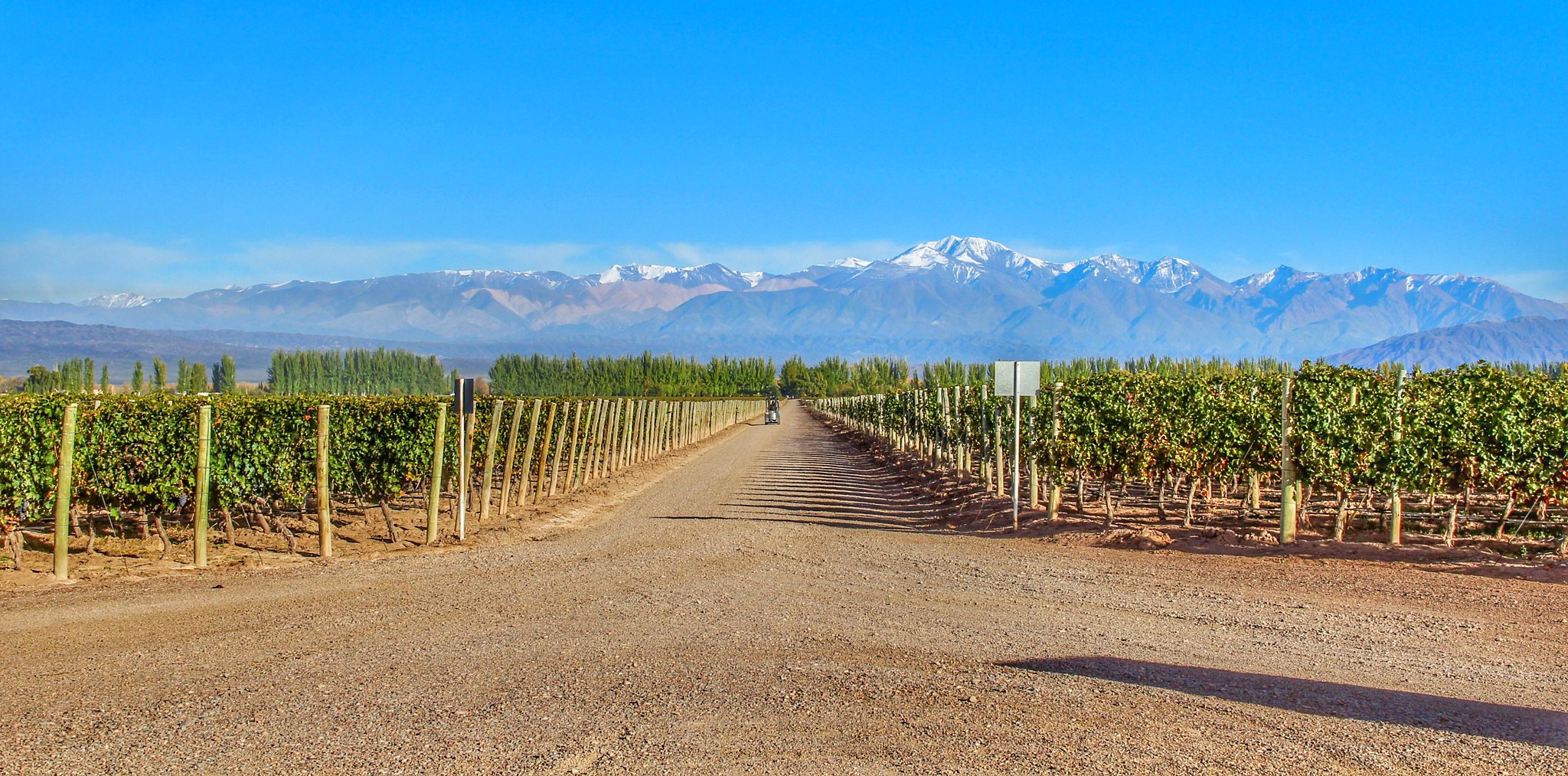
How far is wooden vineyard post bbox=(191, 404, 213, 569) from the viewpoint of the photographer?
12.2 metres

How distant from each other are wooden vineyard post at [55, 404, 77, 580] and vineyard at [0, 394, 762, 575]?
1cm

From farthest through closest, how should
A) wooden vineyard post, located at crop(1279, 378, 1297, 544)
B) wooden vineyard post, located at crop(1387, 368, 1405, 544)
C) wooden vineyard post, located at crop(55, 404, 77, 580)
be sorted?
wooden vineyard post, located at crop(1279, 378, 1297, 544) → wooden vineyard post, located at crop(1387, 368, 1405, 544) → wooden vineyard post, located at crop(55, 404, 77, 580)

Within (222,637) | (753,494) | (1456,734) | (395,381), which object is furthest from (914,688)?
(395,381)

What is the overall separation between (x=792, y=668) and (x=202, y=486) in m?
8.17

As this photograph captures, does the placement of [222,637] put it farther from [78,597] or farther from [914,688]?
[914,688]

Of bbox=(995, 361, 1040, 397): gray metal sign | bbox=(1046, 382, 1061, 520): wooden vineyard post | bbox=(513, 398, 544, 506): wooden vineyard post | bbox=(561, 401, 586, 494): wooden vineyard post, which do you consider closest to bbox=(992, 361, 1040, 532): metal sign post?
bbox=(995, 361, 1040, 397): gray metal sign

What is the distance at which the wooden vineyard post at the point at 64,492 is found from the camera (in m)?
11.1

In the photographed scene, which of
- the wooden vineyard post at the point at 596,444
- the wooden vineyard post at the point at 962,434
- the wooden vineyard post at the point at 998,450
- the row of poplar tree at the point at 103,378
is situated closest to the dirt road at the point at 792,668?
the wooden vineyard post at the point at 998,450

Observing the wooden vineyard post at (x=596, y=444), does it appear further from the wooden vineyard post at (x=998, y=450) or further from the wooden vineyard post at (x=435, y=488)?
the wooden vineyard post at (x=435, y=488)

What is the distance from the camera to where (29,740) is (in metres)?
5.89

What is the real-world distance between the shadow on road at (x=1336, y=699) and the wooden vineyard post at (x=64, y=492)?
9.57 m

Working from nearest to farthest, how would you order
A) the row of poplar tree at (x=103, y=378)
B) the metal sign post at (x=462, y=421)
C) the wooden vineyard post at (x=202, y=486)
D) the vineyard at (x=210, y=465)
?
1. the vineyard at (x=210, y=465)
2. the wooden vineyard post at (x=202, y=486)
3. the metal sign post at (x=462, y=421)
4. the row of poplar tree at (x=103, y=378)

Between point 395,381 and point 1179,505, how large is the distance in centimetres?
14409

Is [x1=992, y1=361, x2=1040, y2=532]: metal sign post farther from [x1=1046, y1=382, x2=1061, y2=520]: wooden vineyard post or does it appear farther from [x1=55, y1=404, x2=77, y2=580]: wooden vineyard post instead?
[x1=55, y1=404, x2=77, y2=580]: wooden vineyard post
